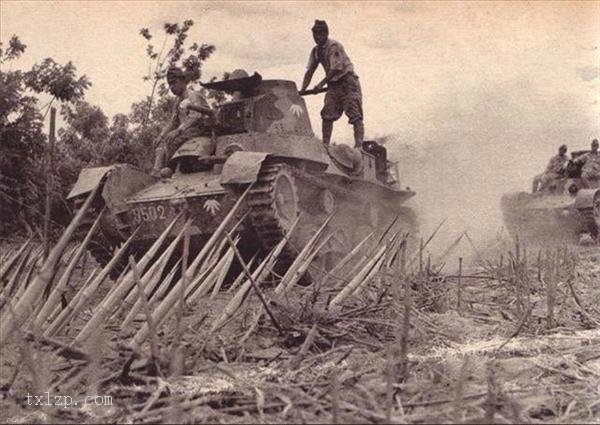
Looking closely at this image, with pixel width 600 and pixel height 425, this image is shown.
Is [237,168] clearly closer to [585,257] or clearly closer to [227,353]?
[227,353]

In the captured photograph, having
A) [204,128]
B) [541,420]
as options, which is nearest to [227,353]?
[541,420]

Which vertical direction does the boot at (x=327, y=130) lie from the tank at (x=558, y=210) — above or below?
above

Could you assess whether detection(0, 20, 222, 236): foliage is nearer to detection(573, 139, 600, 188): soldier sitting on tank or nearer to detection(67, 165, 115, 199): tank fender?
detection(67, 165, 115, 199): tank fender

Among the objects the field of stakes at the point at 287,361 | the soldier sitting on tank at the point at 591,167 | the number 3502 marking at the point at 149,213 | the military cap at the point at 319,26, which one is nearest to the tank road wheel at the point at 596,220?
the soldier sitting on tank at the point at 591,167

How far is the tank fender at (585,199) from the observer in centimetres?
1335

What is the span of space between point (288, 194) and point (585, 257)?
547 centimetres

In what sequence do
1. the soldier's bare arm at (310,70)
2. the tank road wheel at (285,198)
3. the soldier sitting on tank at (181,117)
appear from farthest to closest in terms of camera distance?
the soldier's bare arm at (310,70) → the soldier sitting on tank at (181,117) → the tank road wheel at (285,198)

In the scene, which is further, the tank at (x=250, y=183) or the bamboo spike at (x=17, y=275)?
the tank at (x=250, y=183)

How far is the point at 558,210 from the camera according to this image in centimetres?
1407

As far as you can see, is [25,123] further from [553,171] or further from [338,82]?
[553,171]

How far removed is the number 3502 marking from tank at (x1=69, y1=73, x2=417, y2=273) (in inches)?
0.4

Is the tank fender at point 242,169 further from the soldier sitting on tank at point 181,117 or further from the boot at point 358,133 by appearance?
the boot at point 358,133

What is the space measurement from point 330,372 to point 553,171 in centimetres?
1373

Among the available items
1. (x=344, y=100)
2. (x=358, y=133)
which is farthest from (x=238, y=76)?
(x=358, y=133)
